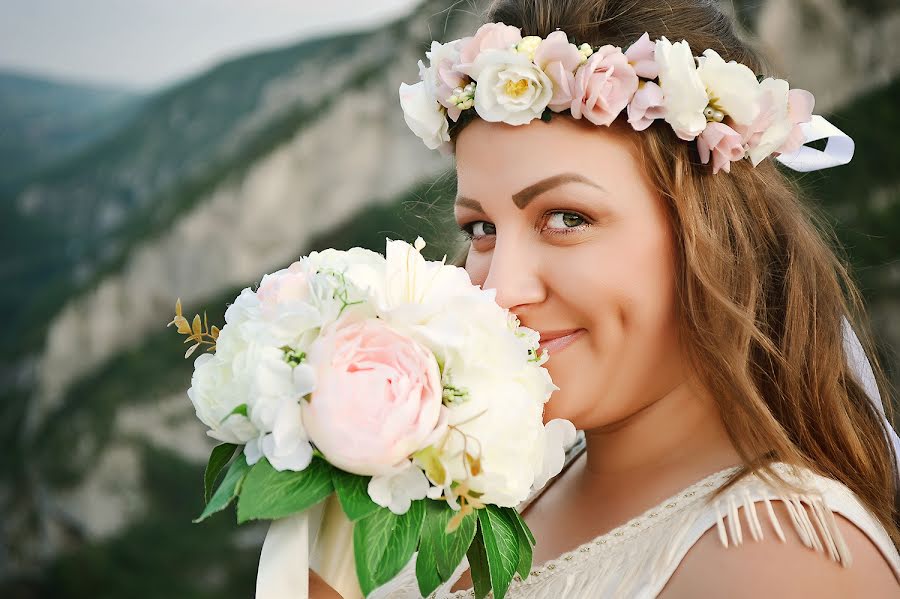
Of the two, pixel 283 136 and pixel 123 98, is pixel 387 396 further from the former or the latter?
pixel 123 98

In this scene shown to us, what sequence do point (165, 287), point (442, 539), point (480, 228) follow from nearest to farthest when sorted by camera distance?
point (442, 539) < point (480, 228) < point (165, 287)

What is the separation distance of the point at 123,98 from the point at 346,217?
11121mm

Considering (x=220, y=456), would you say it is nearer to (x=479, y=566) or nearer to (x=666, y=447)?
(x=479, y=566)

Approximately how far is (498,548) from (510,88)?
1059 mm

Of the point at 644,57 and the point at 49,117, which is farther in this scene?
the point at 49,117

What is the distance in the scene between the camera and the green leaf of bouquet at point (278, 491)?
1.46 metres

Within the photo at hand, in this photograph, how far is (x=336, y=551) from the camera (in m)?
1.67

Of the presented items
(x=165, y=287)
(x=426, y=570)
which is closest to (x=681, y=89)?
(x=426, y=570)

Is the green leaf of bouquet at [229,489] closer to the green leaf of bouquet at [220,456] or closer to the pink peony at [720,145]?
the green leaf of bouquet at [220,456]

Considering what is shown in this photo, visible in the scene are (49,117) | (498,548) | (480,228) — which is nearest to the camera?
(498,548)

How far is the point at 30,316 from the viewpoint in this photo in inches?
757

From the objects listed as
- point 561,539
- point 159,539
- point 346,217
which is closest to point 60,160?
point 346,217

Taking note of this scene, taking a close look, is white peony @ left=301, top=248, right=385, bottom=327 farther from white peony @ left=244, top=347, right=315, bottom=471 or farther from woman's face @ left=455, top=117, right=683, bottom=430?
woman's face @ left=455, top=117, right=683, bottom=430

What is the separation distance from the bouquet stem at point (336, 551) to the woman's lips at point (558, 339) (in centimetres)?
67
